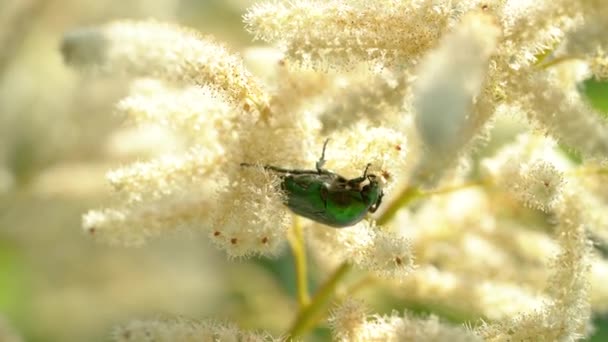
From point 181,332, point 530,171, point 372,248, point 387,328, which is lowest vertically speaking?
point 181,332

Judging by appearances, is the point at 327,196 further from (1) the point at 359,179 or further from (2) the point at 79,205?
(2) the point at 79,205

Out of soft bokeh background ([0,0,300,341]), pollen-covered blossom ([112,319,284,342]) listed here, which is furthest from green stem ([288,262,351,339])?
soft bokeh background ([0,0,300,341])

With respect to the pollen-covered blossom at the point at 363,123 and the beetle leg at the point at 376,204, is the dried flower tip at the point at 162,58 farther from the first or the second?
the beetle leg at the point at 376,204

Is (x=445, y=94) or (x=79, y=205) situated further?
(x=79, y=205)

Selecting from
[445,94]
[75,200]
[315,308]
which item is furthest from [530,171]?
[75,200]

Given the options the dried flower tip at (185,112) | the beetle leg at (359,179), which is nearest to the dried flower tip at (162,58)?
the dried flower tip at (185,112)

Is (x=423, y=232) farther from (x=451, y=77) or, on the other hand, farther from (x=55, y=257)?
(x=451, y=77)

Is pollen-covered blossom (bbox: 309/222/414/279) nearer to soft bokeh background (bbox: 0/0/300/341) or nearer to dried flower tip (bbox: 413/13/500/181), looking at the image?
dried flower tip (bbox: 413/13/500/181)
